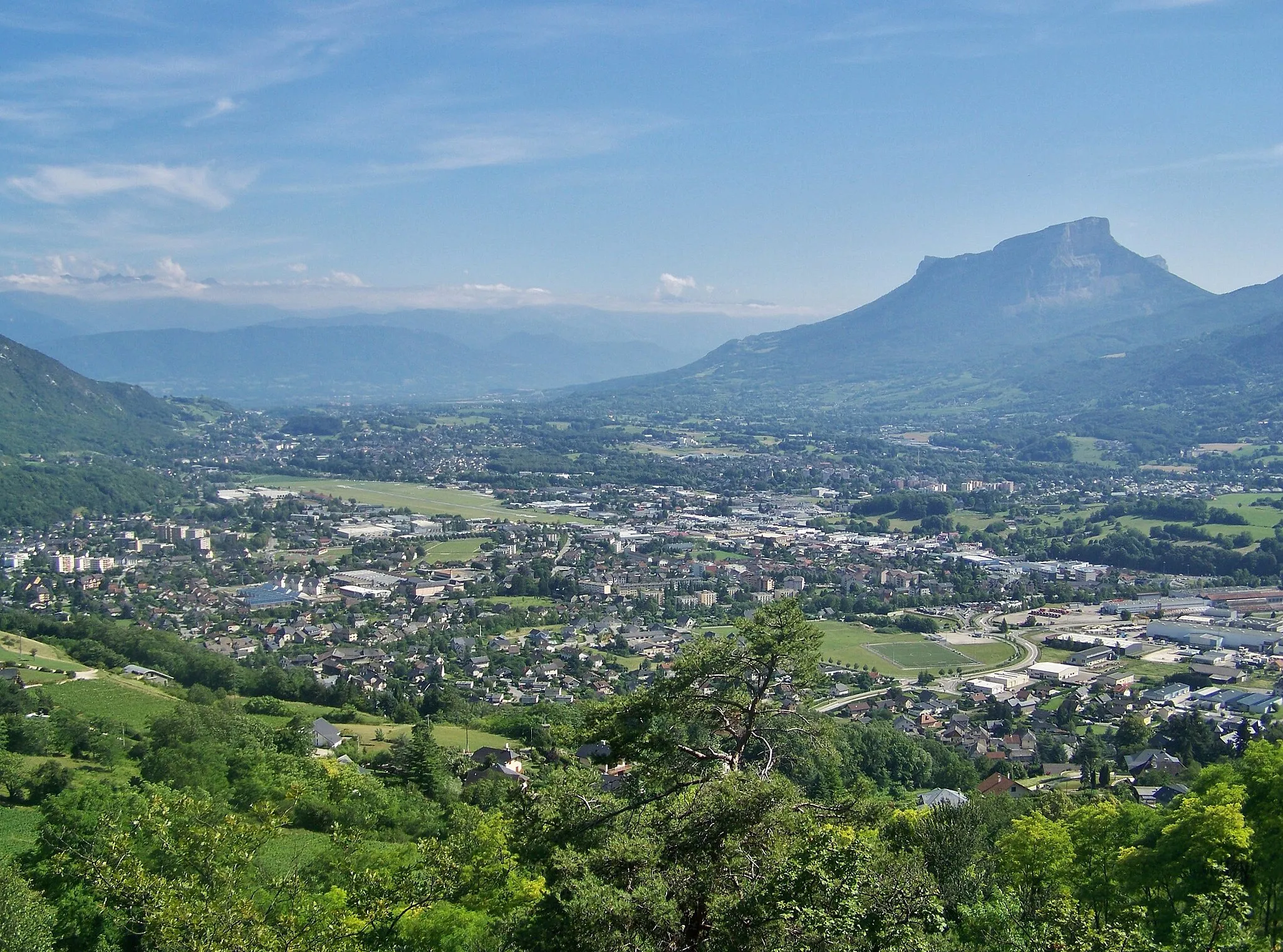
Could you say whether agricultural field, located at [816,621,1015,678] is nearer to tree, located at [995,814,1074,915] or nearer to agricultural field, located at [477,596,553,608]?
agricultural field, located at [477,596,553,608]

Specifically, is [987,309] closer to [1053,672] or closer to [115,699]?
[1053,672]

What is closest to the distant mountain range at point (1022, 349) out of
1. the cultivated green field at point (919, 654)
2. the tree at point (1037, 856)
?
the cultivated green field at point (919, 654)

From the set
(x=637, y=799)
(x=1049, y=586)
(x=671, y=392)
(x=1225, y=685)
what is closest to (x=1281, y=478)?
(x=1049, y=586)

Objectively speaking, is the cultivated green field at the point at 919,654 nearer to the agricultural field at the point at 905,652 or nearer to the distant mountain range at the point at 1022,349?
the agricultural field at the point at 905,652

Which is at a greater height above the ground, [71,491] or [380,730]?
[71,491]

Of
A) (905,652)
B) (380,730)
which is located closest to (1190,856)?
(380,730)

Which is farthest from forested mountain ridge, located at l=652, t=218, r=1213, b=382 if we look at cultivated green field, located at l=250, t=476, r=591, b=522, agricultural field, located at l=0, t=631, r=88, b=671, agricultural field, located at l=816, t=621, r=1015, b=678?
agricultural field, located at l=0, t=631, r=88, b=671
